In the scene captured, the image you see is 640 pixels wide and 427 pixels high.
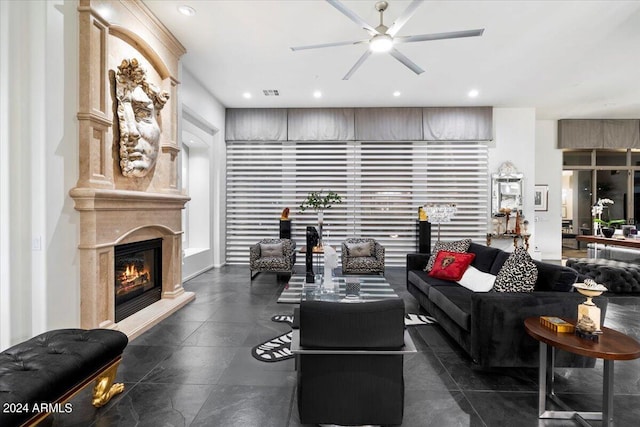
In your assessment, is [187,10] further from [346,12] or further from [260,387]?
[260,387]

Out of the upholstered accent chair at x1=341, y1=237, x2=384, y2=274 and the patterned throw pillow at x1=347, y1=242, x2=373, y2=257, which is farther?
the patterned throw pillow at x1=347, y1=242, x2=373, y2=257

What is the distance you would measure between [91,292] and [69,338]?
2.94ft

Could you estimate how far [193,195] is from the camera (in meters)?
6.57

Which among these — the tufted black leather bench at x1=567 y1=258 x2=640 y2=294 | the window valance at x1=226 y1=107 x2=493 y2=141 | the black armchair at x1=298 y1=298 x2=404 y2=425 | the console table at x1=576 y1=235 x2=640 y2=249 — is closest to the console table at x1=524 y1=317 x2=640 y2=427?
the black armchair at x1=298 y1=298 x2=404 y2=425

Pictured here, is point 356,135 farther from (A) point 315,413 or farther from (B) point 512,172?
(A) point 315,413

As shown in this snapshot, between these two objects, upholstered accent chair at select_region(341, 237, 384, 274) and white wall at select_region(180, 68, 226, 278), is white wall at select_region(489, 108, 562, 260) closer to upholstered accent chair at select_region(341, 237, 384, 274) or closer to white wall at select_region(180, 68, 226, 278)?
Answer: upholstered accent chair at select_region(341, 237, 384, 274)

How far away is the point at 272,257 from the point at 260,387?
3.50 meters

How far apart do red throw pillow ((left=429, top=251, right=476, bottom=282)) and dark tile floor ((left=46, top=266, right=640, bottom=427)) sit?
2.60 feet

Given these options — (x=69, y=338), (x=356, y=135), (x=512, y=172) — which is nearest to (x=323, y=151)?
(x=356, y=135)

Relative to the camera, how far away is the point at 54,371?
1687mm

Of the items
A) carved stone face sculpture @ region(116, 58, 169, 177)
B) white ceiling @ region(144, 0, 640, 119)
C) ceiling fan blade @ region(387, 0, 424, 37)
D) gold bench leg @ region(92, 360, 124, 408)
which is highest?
white ceiling @ region(144, 0, 640, 119)

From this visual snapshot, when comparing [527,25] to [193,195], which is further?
[193,195]

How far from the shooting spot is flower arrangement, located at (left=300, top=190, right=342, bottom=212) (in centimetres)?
649

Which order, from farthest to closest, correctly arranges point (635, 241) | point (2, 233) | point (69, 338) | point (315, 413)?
point (635, 241) < point (2, 233) < point (69, 338) < point (315, 413)
